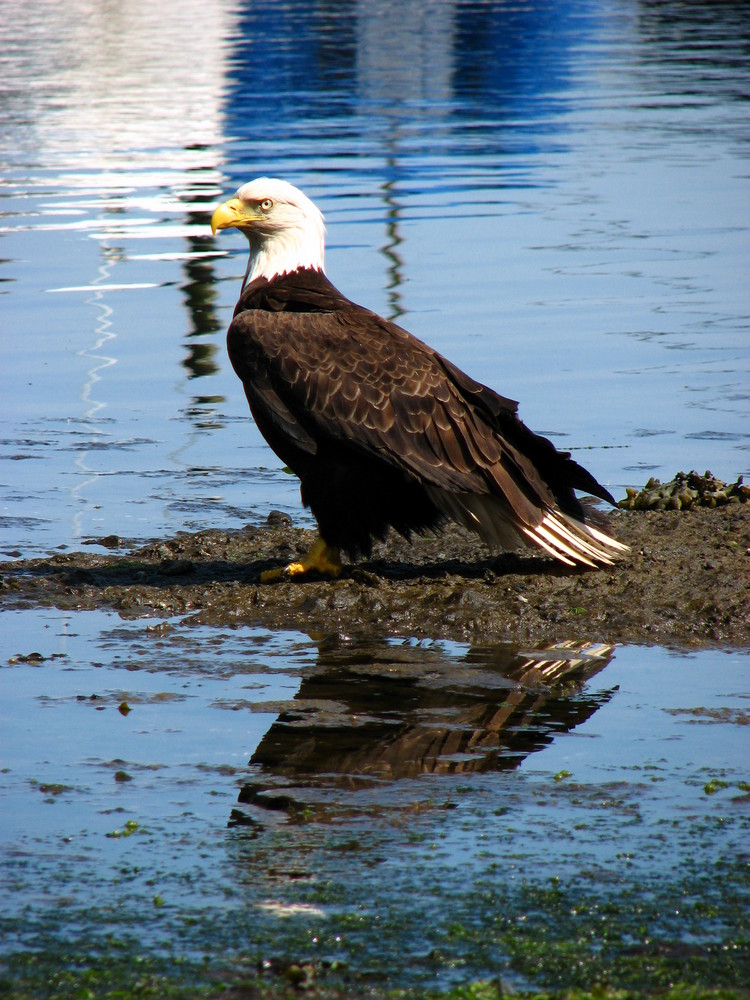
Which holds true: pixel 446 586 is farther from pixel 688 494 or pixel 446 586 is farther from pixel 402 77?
pixel 402 77

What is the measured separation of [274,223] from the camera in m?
6.97

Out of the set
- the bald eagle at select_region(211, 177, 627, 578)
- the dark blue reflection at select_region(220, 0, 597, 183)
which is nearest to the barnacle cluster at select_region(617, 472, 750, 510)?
the bald eagle at select_region(211, 177, 627, 578)

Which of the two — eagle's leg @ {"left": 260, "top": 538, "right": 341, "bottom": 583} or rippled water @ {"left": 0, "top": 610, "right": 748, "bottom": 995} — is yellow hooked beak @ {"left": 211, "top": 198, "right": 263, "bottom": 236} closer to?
eagle's leg @ {"left": 260, "top": 538, "right": 341, "bottom": 583}

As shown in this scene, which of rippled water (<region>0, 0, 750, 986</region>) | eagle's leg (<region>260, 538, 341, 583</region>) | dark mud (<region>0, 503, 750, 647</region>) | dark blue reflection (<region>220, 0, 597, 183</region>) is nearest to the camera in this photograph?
rippled water (<region>0, 0, 750, 986</region>)

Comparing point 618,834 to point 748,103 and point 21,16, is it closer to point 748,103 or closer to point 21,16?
point 748,103

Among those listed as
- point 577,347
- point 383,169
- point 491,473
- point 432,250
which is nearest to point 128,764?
point 491,473

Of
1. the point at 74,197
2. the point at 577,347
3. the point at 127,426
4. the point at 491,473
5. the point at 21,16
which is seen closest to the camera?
the point at 491,473

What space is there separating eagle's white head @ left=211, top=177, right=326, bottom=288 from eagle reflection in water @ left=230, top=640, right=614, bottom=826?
1.92 m

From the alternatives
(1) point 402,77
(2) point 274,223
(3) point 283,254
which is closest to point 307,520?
(3) point 283,254

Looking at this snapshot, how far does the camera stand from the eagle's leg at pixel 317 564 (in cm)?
662

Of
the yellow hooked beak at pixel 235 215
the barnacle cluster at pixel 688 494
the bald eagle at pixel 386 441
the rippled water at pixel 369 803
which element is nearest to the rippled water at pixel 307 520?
the rippled water at pixel 369 803

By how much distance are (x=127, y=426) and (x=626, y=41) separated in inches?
1206

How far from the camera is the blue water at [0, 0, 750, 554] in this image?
8594mm

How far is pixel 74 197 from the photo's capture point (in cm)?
1761
